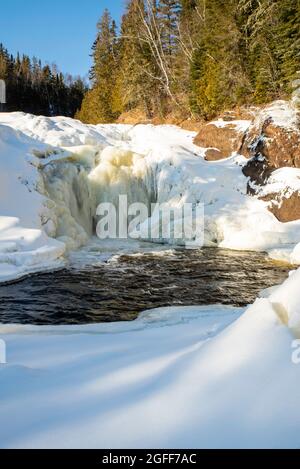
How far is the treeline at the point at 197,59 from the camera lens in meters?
18.4

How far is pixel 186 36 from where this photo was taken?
98.3 ft

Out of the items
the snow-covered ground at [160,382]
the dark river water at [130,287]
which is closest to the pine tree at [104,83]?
the dark river water at [130,287]

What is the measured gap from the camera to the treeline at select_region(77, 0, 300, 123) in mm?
18361

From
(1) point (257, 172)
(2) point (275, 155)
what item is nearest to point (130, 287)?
(1) point (257, 172)

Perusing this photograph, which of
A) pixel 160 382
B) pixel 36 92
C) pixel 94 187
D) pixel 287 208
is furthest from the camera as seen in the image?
pixel 36 92

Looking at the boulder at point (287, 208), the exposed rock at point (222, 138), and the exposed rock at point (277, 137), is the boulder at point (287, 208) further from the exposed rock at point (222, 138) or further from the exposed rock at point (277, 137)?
the exposed rock at point (222, 138)

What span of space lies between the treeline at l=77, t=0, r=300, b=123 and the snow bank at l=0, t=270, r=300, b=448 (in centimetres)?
1465

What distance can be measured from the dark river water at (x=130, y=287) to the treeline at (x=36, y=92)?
54.3 meters

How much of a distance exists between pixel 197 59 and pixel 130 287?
2269 cm

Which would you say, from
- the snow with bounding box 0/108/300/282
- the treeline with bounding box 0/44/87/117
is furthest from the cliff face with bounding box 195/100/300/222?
the treeline with bounding box 0/44/87/117

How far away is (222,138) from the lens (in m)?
19.3

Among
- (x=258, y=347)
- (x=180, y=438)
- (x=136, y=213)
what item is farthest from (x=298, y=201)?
(x=180, y=438)

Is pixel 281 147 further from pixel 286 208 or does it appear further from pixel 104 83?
pixel 104 83
